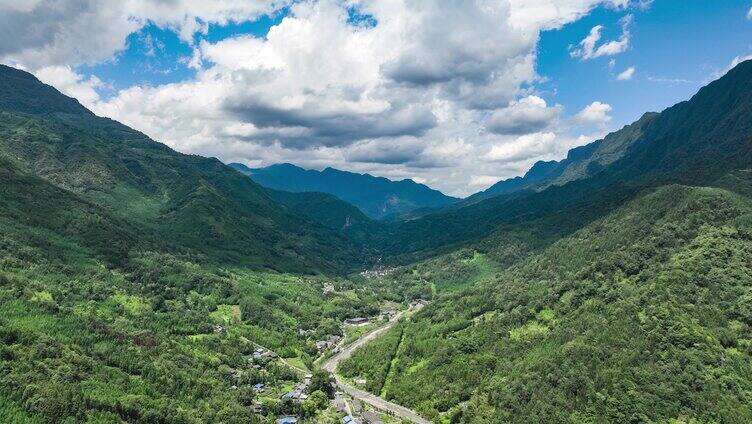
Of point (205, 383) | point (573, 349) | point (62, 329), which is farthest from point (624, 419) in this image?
point (62, 329)

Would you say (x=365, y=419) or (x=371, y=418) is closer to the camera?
(x=365, y=419)

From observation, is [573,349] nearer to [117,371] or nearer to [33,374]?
[117,371]

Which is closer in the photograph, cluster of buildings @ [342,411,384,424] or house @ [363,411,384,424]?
cluster of buildings @ [342,411,384,424]

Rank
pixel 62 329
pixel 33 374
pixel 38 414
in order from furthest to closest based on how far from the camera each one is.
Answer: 1. pixel 62 329
2. pixel 33 374
3. pixel 38 414

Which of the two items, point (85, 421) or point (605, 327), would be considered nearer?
point (85, 421)

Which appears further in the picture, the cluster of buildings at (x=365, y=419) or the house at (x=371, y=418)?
the house at (x=371, y=418)

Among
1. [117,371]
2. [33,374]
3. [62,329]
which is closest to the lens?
[33,374]

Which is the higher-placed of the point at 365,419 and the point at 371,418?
the point at 365,419

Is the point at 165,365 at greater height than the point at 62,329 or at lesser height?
lesser
